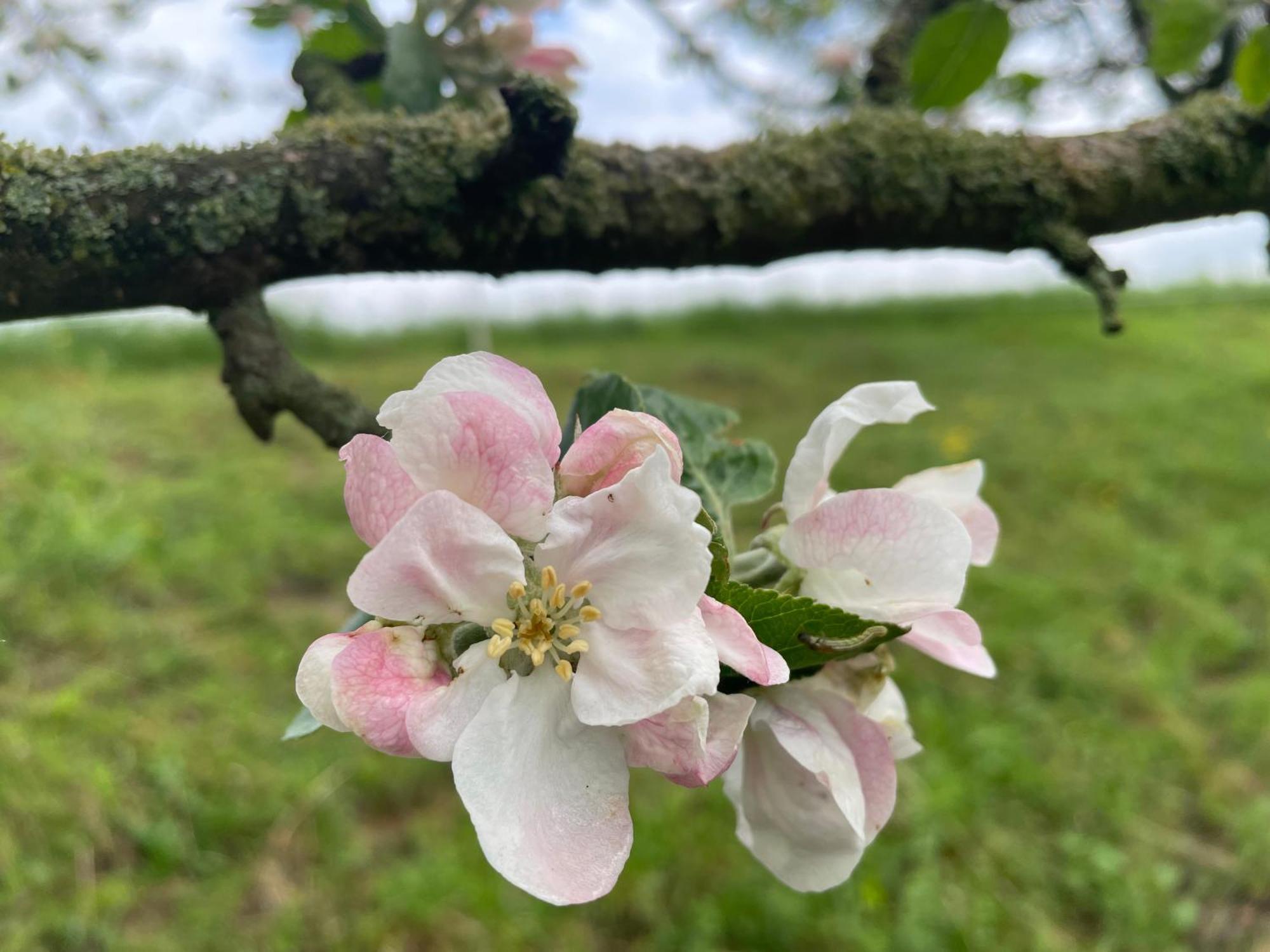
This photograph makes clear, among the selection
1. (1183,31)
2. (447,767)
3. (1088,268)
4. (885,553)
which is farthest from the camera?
(447,767)

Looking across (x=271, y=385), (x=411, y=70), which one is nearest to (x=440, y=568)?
(x=271, y=385)

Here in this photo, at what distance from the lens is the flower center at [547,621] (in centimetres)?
41

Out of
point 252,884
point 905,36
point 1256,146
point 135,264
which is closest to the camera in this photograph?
point 135,264

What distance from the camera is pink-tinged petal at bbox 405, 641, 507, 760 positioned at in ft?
1.26

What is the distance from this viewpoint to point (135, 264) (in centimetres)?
57

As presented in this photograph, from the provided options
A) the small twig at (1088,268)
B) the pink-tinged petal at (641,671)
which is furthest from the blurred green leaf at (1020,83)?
the pink-tinged petal at (641,671)

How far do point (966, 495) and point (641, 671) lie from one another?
0.30m

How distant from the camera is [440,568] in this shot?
0.39 m

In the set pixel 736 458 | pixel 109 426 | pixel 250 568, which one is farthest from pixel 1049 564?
pixel 109 426

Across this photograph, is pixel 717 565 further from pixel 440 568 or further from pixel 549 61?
pixel 549 61

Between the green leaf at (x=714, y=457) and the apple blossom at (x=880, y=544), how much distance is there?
8 centimetres

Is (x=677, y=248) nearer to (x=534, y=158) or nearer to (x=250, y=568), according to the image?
(x=534, y=158)

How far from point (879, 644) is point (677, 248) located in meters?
0.40

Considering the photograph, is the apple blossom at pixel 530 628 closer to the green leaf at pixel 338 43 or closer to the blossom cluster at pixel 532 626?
the blossom cluster at pixel 532 626
